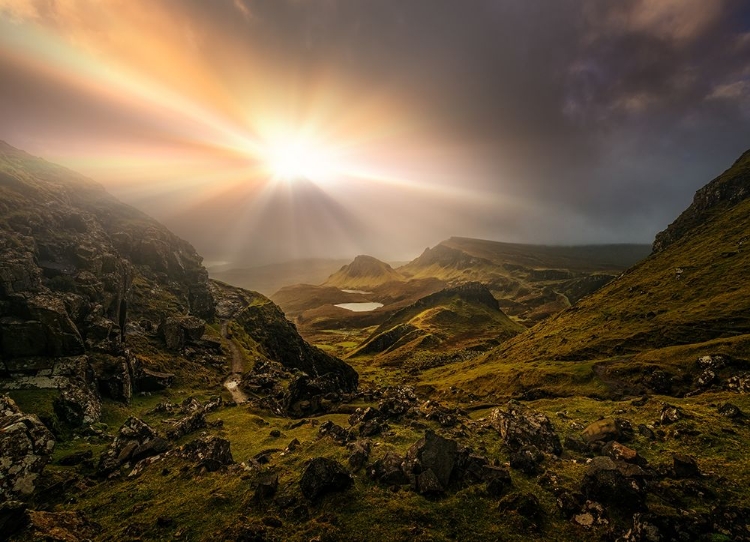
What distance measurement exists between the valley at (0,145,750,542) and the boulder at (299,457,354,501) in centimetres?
10

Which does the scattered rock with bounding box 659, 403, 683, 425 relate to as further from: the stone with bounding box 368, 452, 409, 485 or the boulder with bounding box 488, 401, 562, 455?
the stone with bounding box 368, 452, 409, 485

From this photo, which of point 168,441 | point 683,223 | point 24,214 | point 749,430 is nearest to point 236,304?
point 24,214

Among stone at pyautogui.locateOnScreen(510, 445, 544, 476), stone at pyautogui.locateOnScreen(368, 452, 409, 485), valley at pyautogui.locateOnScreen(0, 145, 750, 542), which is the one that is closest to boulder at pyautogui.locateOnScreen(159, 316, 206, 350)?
valley at pyautogui.locateOnScreen(0, 145, 750, 542)

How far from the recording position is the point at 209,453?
28938mm

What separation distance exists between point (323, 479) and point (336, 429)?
42.2ft

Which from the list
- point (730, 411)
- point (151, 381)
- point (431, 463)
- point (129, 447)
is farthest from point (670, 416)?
point (151, 381)

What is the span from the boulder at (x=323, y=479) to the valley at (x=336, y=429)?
10cm

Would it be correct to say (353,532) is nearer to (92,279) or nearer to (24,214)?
(92,279)

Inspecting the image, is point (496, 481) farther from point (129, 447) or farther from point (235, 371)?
point (235, 371)

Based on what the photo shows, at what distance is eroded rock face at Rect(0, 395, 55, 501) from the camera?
74.5 feet

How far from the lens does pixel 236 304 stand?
548 ft

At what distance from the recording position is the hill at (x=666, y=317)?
223 feet

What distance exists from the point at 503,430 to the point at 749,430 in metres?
23.8

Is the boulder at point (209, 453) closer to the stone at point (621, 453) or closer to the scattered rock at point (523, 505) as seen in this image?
the scattered rock at point (523, 505)
